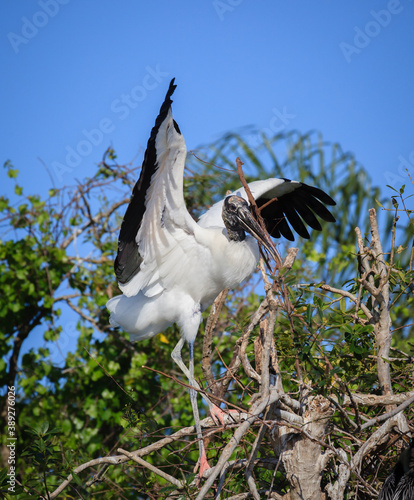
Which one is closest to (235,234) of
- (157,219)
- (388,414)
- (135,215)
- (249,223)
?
(249,223)

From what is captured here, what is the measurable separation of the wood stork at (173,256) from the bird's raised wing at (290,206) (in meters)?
0.25

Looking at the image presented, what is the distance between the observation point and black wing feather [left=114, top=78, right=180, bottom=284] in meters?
3.11

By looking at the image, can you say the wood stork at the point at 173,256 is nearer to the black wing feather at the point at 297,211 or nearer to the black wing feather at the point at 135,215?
the black wing feather at the point at 135,215

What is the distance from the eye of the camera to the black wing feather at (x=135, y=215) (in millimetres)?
3105

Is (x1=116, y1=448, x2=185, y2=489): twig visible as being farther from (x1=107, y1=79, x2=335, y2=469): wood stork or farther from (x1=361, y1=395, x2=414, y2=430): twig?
(x1=361, y1=395, x2=414, y2=430): twig

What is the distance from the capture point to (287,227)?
4.54 meters

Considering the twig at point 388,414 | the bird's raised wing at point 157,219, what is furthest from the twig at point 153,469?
the bird's raised wing at point 157,219

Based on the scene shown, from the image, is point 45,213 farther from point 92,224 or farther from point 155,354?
point 155,354

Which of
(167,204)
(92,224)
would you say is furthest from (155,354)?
(167,204)

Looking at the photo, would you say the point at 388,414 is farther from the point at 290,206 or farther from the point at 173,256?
the point at 290,206

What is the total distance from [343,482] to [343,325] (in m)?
0.67

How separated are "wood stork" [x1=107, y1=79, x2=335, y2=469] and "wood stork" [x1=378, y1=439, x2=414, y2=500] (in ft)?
3.38

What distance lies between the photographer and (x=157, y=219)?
355 cm

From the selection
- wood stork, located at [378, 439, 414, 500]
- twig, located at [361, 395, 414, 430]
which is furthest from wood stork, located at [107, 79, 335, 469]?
wood stork, located at [378, 439, 414, 500]
